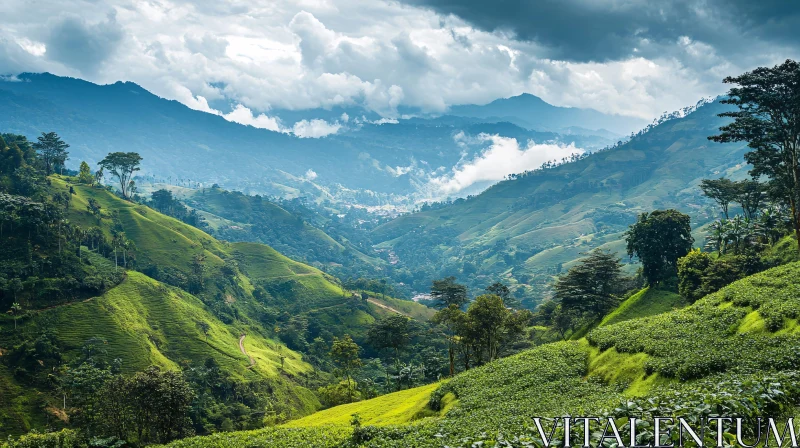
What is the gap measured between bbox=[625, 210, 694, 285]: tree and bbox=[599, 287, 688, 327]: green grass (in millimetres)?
3593

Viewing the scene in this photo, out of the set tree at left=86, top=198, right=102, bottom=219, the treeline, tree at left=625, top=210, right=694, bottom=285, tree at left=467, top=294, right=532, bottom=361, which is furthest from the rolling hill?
tree at left=625, top=210, right=694, bottom=285

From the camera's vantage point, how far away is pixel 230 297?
169 m

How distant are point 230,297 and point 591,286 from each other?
424 ft

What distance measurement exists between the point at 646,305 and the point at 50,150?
205 metres

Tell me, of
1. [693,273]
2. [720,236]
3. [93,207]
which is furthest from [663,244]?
[93,207]

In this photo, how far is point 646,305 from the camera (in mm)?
71125

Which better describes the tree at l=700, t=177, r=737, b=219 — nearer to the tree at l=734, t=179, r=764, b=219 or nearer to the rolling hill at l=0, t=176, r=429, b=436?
the tree at l=734, t=179, r=764, b=219

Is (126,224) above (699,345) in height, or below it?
above

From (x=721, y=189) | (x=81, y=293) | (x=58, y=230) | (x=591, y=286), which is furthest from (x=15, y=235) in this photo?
(x=721, y=189)

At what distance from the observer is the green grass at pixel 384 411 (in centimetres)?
4498

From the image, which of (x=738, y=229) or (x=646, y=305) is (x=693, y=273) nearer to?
(x=646, y=305)

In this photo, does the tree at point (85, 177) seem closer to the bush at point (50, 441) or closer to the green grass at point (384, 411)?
the bush at point (50, 441)

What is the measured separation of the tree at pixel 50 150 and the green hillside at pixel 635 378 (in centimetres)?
17883

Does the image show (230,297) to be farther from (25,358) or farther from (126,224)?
(25,358)
